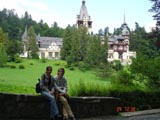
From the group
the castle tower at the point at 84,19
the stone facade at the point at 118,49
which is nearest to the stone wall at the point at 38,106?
the stone facade at the point at 118,49

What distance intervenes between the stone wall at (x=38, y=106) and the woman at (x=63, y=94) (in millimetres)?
500

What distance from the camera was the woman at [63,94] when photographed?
398 inches

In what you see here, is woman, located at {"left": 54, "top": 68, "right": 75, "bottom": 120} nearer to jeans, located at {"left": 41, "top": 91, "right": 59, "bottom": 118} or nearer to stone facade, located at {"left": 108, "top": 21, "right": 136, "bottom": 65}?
jeans, located at {"left": 41, "top": 91, "right": 59, "bottom": 118}

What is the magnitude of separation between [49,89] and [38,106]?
60cm

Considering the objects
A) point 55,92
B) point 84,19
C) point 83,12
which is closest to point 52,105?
point 55,92

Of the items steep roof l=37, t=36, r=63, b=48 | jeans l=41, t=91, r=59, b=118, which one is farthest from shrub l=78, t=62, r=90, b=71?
jeans l=41, t=91, r=59, b=118

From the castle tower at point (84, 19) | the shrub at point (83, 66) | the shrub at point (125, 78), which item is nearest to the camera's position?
the shrub at point (125, 78)

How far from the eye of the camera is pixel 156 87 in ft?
56.7

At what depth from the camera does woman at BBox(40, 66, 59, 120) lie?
9.81 meters

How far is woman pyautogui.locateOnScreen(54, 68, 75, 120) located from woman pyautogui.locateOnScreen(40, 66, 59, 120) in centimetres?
23

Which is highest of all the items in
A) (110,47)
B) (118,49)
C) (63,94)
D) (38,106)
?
(110,47)

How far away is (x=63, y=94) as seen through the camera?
10.2 meters

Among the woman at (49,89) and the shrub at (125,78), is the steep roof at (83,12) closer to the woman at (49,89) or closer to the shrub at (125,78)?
the shrub at (125,78)

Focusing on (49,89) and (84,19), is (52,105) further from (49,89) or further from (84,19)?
(84,19)
